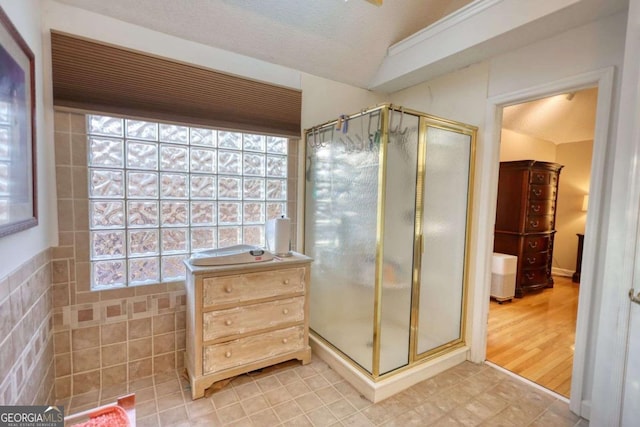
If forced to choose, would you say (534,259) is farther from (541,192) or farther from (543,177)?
(543,177)

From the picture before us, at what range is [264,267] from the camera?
6.53ft

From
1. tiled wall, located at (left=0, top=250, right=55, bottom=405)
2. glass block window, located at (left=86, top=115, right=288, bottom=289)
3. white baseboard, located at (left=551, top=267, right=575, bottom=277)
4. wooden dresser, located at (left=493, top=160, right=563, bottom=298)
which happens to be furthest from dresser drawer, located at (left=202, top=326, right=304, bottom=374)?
white baseboard, located at (left=551, top=267, right=575, bottom=277)

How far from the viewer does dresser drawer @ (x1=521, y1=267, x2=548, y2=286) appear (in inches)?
151

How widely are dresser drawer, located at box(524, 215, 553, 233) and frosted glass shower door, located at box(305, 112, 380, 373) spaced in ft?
9.78

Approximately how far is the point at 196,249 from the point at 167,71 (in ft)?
4.14

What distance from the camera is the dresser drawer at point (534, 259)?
3832 millimetres

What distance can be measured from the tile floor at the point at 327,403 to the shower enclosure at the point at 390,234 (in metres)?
0.21

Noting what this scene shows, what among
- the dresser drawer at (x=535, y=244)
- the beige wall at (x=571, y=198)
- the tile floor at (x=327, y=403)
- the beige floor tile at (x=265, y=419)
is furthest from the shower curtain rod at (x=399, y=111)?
the beige wall at (x=571, y=198)

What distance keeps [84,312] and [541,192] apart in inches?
198

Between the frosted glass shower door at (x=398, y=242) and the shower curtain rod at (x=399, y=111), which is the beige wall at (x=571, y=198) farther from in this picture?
the frosted glass shower door at (x=398, y=242)

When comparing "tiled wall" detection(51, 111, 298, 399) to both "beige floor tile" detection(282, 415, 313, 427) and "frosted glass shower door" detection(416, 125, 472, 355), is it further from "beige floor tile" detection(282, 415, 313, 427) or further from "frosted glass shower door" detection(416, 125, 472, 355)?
"frosted glass shower door" detection(416, 125, 472, 355)

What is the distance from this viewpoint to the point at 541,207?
3.93 metres

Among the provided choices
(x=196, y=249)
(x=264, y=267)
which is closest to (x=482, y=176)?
(x=264, y=267)

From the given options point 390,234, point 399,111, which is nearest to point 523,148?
point 399,111
